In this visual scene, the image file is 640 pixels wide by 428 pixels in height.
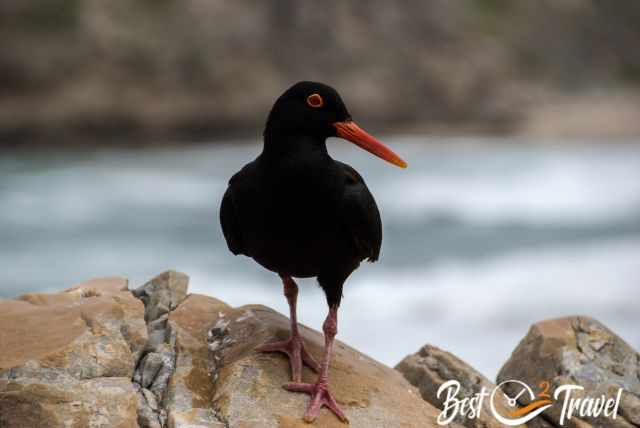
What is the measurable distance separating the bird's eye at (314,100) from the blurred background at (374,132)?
6.77 metres

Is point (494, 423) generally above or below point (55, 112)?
below

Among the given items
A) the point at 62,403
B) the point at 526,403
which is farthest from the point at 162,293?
the point at 526,403

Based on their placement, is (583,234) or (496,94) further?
(496,94)

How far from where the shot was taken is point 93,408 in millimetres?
3645

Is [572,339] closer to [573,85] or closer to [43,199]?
[43,199]

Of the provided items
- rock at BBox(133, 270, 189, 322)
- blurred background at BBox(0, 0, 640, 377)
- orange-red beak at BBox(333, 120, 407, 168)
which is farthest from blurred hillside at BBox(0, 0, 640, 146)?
orange-red beak at BBox(333, 120, 407, 168)

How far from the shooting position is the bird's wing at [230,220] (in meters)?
4.35

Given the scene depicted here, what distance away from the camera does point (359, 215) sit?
13.3 ft

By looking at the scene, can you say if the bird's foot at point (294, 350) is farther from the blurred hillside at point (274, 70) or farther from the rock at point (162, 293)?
the blurred hillside at point (274, 70)

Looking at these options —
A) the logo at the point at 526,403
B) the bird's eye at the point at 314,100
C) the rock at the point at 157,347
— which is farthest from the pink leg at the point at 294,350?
the bird's eye at the point at 314,100

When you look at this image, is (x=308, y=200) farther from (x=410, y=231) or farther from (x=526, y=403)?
(x=410, y=231)

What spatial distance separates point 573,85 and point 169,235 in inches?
1372

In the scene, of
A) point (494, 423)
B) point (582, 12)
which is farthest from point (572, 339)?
point (582, 12)

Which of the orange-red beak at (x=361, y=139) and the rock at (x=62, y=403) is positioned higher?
the orange-red beak at (x=361, y=139)
